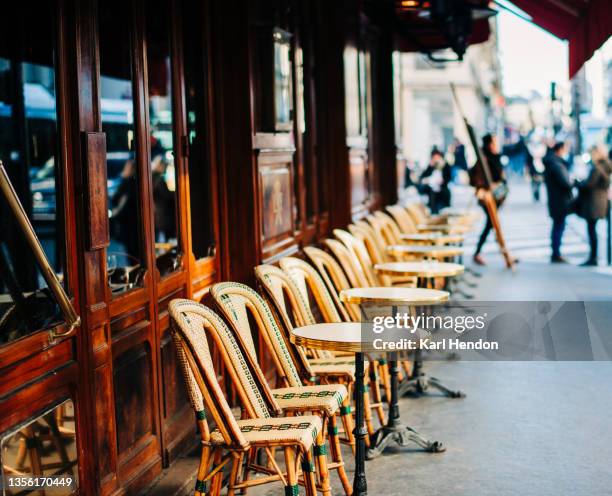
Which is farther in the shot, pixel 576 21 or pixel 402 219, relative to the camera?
pixel 402 219

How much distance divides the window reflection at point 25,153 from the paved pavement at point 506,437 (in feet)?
4.07

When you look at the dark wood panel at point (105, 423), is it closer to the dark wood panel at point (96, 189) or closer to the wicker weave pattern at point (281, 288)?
the dark wood panel at point (96, 189)

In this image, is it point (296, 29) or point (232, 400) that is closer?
point (232, 400)

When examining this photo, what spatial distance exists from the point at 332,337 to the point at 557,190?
1005 centimetres

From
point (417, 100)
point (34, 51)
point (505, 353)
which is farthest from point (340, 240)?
point (417, 100)

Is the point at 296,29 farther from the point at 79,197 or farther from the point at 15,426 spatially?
the point at 15,426

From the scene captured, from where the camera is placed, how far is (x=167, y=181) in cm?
795

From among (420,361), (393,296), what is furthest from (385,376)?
(393,296)

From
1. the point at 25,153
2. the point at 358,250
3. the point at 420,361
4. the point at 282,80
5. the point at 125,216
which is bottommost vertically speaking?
the point at 420,361

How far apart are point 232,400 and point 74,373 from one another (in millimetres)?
2222

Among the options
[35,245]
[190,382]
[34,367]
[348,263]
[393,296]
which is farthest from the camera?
[348,263]

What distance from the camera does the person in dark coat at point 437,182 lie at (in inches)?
701

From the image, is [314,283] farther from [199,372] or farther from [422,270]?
[199,372]

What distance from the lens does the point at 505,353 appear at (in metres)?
7.66
